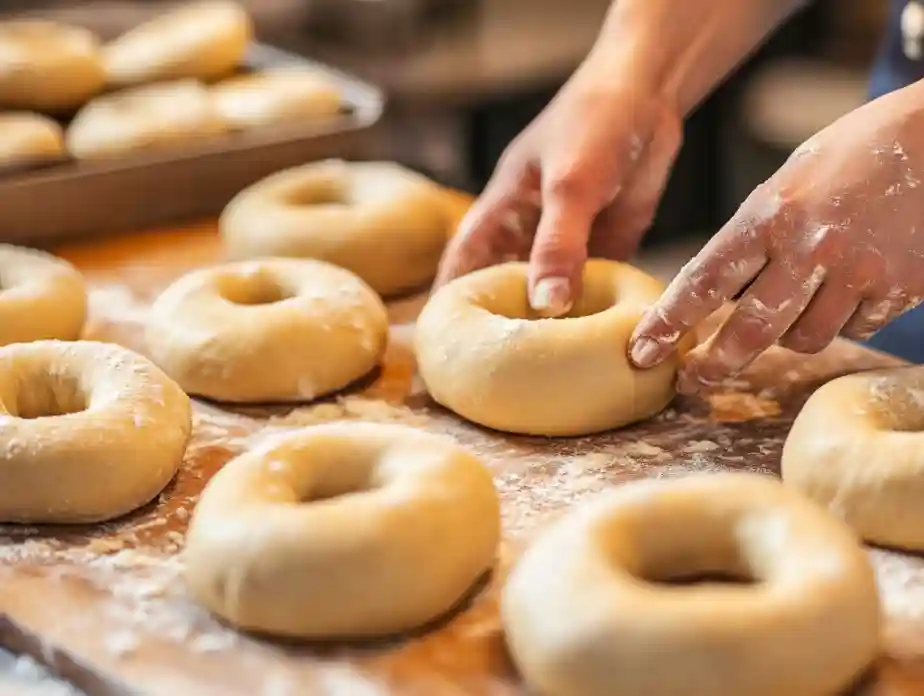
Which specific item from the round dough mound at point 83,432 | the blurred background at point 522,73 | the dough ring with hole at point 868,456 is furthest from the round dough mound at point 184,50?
the dough ring with hole at point 868,456

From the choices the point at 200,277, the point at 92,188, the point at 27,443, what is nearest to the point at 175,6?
the point at 92,188

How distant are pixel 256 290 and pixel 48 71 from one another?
0.80 meters

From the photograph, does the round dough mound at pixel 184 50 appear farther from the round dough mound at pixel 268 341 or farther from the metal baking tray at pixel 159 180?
the round dough mound at pixel 268 341

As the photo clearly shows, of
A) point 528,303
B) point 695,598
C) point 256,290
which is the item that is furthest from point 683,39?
point 695,598

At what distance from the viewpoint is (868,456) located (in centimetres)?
131

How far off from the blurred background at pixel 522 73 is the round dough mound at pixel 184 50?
896mm

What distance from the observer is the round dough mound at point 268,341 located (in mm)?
1651

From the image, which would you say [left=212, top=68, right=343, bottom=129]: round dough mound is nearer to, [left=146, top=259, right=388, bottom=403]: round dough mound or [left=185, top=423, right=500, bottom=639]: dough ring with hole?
[left=146, top=259, right=388, bottom=403]: round dough mound

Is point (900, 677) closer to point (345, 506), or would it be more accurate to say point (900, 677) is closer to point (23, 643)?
point (345, 506)

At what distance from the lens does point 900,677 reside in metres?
1.13

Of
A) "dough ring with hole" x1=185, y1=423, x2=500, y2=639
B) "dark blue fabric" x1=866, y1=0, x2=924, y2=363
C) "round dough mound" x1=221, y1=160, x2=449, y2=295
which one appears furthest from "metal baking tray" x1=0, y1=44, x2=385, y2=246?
"dough ring with hole" x1=185, y1=423, x2=500, y2=639

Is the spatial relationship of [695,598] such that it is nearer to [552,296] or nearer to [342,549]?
[342,549]

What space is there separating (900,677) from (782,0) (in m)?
1.17

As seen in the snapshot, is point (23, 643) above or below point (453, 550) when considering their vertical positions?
below
